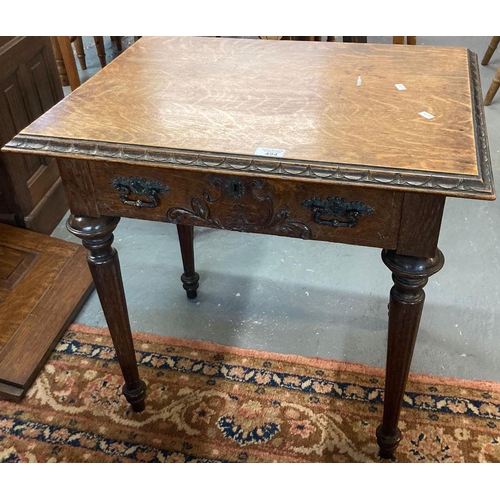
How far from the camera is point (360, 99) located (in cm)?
102

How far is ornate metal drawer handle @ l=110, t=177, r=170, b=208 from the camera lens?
3.09 feet

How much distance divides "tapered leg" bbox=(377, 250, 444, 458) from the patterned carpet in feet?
0.64

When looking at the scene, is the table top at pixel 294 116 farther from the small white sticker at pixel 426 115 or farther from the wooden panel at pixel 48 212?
the wooden panel at pixel 48 212

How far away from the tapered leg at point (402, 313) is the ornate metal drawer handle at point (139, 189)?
43cm

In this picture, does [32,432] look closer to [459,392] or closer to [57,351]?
[57,351]

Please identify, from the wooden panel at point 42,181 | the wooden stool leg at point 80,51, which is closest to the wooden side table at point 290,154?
the wooden panel at point 42,181

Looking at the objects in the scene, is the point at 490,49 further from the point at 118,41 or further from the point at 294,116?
the point at 294,116

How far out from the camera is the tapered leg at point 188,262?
159 centimetres

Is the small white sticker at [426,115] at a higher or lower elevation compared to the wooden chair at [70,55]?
higher

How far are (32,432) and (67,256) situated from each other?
651 millimetres

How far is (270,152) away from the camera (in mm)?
857

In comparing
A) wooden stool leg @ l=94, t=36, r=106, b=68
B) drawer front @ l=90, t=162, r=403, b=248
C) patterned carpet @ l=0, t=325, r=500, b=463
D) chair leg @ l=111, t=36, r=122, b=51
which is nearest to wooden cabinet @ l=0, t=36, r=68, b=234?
patterned carpet @ l=0, t=325, r=500, b=463
